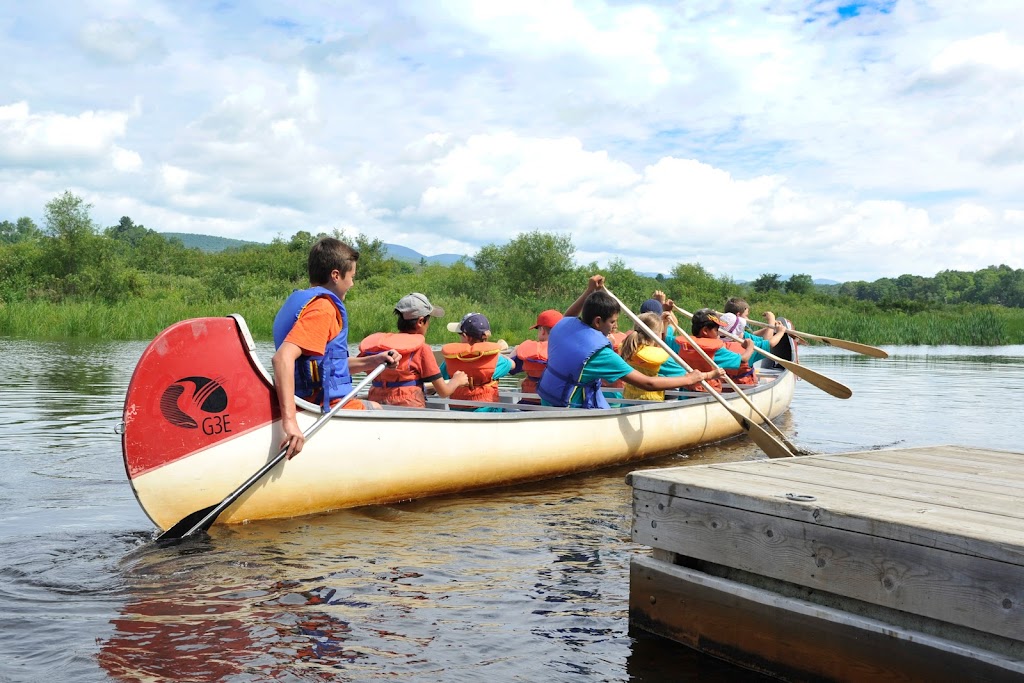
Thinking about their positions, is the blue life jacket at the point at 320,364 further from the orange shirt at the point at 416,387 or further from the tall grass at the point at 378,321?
the tall grass at the point at 378,321

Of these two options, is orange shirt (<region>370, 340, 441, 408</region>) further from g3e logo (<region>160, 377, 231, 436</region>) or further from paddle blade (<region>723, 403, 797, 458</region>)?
paddle blade (<region>723, 403, 797, 458</region>)

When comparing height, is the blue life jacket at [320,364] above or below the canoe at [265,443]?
above

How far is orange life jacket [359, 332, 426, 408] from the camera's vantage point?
5973 mm

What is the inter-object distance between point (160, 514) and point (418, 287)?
30.7m

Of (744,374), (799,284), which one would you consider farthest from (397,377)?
(799,284)

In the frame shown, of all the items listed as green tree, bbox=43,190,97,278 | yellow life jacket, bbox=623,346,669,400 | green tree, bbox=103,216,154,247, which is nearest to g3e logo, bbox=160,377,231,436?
yellow life jacket, bbox=623,346,669,400

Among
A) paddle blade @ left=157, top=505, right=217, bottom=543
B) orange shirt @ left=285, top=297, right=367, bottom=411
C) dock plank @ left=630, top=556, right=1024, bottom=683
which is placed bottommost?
paddle blade @ left=157, top=505, right=217, bottom=543

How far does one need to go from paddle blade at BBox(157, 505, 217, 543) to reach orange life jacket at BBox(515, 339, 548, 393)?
3.84 meters

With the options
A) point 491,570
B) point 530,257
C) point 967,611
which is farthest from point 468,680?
point 530,257

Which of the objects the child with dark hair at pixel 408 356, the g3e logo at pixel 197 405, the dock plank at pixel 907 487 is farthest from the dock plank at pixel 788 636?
the child with dark hair at pixel 408 356

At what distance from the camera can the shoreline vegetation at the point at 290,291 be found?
20875mm

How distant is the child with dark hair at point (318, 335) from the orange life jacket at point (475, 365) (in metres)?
1.93

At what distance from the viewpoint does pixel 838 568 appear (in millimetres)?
2664

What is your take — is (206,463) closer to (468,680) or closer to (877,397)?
(468,680)
